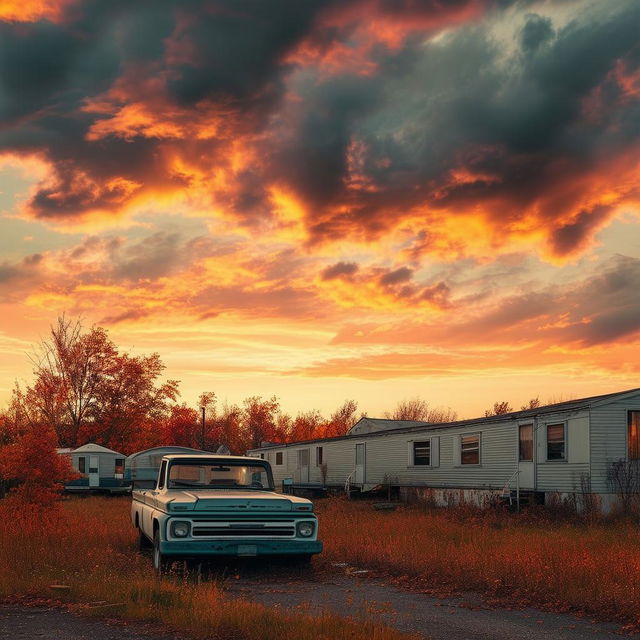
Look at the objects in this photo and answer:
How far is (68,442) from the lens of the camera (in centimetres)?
6047

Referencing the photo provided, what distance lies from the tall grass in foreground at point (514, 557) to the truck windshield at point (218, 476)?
1969 millimetres

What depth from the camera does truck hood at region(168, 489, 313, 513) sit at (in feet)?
38.3

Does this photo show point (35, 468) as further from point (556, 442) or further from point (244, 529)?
point (556, 442)

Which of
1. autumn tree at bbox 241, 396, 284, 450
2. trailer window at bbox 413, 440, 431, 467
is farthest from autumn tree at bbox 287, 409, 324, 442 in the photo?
trailer window at bbox 413, 440, 431, 467

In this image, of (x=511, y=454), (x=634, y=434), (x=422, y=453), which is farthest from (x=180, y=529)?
(x=422, y=453)

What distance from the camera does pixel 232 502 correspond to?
1188 centimetres

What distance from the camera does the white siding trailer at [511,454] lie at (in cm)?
2311

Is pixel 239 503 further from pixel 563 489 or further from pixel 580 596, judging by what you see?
pixel 563 489

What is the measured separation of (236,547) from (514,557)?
417 centimetres

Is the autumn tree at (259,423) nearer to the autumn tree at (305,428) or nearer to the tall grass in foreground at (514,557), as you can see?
the autumn tree at (305,428)

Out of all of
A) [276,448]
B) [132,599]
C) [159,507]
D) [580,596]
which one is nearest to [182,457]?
[159,507]

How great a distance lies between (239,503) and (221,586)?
1.26m

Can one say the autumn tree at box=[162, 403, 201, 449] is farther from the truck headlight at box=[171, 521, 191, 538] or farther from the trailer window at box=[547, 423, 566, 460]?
the truck headlight at box=[171, 521, 191, 538]

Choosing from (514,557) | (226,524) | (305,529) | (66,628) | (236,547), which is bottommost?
(66,628)
